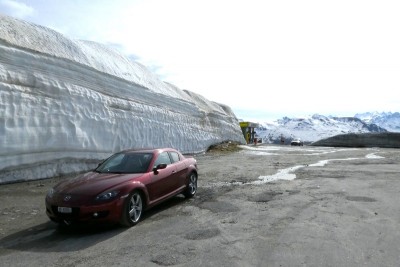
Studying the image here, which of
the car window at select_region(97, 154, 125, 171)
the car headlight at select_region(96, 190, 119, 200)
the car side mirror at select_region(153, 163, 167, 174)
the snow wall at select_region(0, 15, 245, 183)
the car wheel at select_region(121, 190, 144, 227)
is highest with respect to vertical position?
the snow wall at select_region(0, 15, 245, 183)

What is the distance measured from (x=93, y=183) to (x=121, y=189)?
600 millimetres

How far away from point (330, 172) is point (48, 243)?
11493mm

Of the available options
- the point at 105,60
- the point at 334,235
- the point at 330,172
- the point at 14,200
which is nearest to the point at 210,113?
the point at 105,60

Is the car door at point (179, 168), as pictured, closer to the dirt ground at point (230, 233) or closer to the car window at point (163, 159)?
the car window at point (163, 159)

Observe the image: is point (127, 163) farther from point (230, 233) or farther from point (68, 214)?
point (230, 233)

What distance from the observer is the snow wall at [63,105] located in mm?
12086

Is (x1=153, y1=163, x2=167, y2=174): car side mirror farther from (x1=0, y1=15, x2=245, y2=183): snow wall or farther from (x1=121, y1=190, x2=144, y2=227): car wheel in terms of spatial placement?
(x1=0, y1=15, x2=245, y2=183): snow wall

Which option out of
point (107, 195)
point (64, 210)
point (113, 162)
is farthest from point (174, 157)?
point (64, 210)

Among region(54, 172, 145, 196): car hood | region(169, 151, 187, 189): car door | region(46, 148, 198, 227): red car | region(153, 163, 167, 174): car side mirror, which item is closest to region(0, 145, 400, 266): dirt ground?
region(46, 148, 198, 227): red car

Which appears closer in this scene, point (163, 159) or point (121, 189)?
point (121, 189)

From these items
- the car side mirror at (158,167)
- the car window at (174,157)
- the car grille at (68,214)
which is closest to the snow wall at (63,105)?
the car window at (174,157)

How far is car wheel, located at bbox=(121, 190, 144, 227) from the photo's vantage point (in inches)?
257

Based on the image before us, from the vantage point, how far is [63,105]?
14.3 meters

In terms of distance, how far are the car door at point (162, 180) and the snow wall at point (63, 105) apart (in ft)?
18.7
